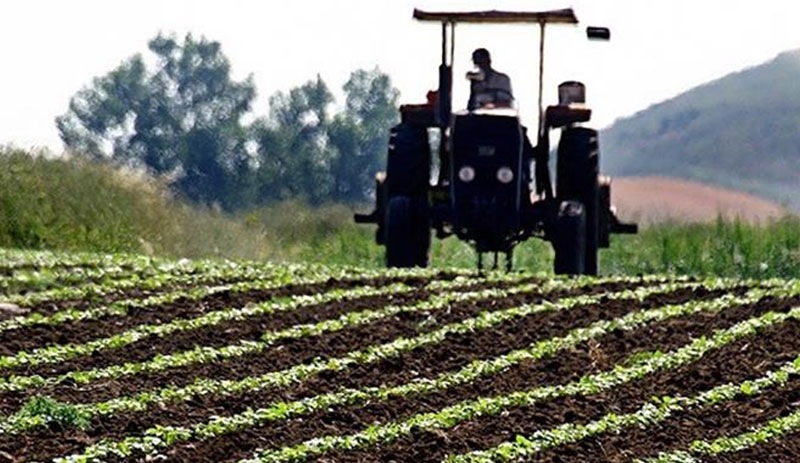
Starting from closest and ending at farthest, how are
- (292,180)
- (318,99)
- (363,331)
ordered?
(363,331)
(292,180)
(318,99)

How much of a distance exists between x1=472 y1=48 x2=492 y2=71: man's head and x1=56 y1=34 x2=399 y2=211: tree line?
25674 millimetres

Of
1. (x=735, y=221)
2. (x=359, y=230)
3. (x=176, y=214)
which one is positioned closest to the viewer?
(x=735, y=221)

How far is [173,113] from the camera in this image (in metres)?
51.8

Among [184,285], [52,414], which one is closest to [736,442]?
[52,414]

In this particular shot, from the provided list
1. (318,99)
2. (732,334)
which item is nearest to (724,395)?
(732,334)

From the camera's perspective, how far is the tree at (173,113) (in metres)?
48.7

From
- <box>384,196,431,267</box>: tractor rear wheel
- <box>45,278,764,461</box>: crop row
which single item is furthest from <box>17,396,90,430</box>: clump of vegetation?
<box>384,196,431,267</box>: tractor rear wheel

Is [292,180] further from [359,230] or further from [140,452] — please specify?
[140,452]

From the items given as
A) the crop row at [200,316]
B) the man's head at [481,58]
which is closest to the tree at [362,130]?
the man's head at [481,58]

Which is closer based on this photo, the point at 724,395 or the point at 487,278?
the point at 724,395

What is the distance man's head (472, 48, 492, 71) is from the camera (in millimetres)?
18672

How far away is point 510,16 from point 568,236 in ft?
6.42

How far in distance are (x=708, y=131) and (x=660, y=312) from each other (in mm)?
14821

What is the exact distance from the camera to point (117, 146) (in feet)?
166
